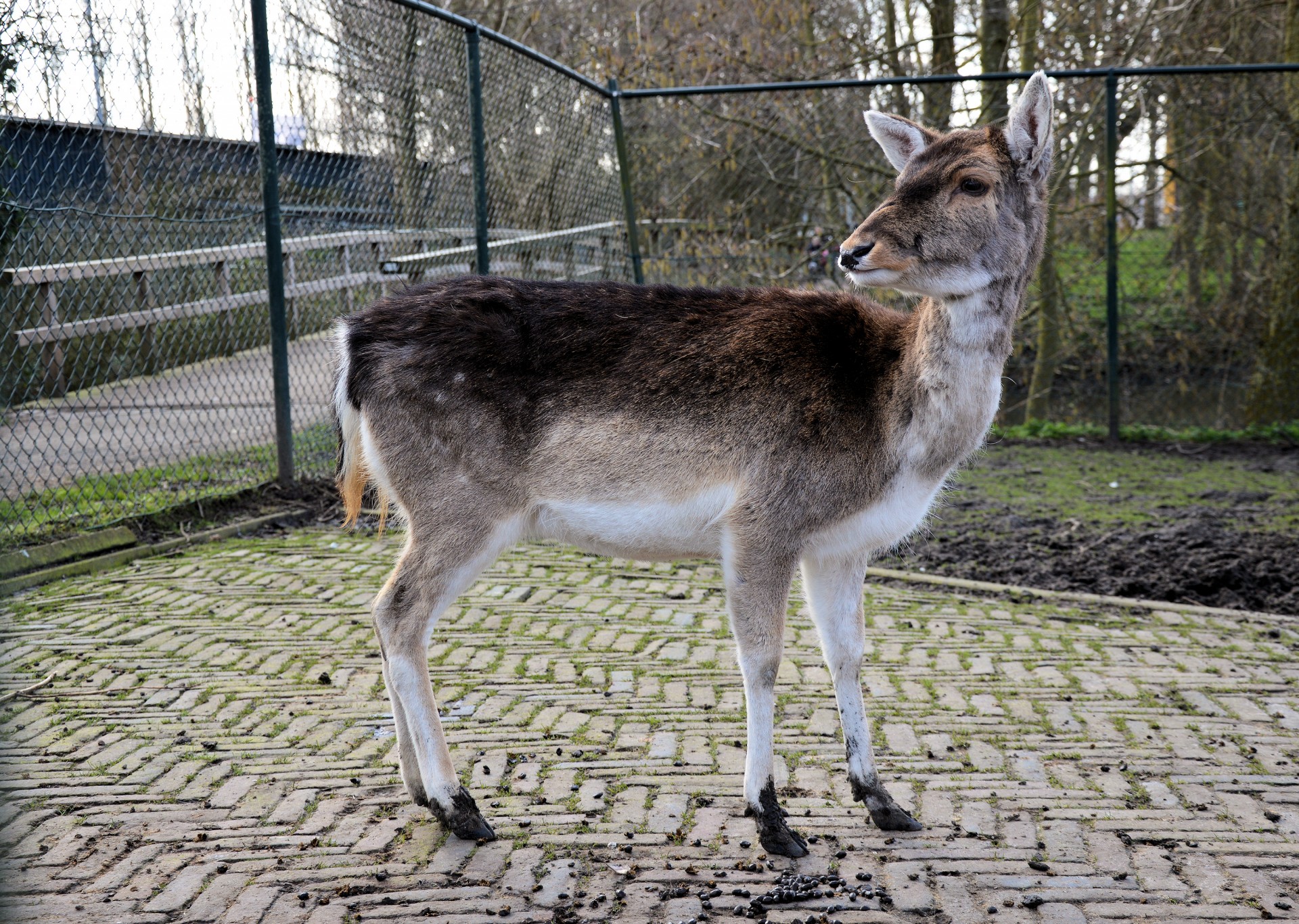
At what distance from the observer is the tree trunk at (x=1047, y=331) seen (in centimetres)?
1280

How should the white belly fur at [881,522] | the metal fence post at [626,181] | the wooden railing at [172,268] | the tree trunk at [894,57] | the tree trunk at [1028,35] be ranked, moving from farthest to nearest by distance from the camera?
the tree trunk at [1028,35] → the tree trunk at [894,57] → the metal fence post at [626,181] → the wooden railing at [172,268] → the white belly fur at [881,522]

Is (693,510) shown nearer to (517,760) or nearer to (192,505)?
(517,760)

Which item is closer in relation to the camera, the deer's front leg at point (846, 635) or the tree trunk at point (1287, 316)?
the deer's front leg at point (846, 635)

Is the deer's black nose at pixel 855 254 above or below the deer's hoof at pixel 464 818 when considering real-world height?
above

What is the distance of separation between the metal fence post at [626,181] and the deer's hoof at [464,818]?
8.14m

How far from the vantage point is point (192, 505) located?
8.31m

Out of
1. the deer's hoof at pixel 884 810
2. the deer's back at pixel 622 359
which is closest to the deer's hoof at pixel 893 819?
the deer's hoof at pixel 884 810

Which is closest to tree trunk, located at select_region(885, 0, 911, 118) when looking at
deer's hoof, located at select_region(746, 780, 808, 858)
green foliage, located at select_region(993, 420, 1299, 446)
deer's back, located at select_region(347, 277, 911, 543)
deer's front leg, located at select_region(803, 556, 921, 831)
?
→ green foliage, located at select_region(993, 420, 1299, 446)

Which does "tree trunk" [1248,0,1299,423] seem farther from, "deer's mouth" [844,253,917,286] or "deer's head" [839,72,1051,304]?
"deer's mouth" [844,253,917,286]

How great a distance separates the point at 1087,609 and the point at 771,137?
7.30m

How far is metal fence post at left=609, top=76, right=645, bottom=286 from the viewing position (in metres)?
11.5

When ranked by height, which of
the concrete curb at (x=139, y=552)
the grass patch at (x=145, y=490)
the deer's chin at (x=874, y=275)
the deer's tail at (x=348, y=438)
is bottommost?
the concrete curb at (x=139, y=552)

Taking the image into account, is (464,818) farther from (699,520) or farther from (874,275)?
(874,275)

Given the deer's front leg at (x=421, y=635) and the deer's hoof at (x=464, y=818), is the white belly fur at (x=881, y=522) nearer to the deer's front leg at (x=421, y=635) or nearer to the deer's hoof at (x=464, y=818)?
the deer's front leg at (x=421, y=635)
